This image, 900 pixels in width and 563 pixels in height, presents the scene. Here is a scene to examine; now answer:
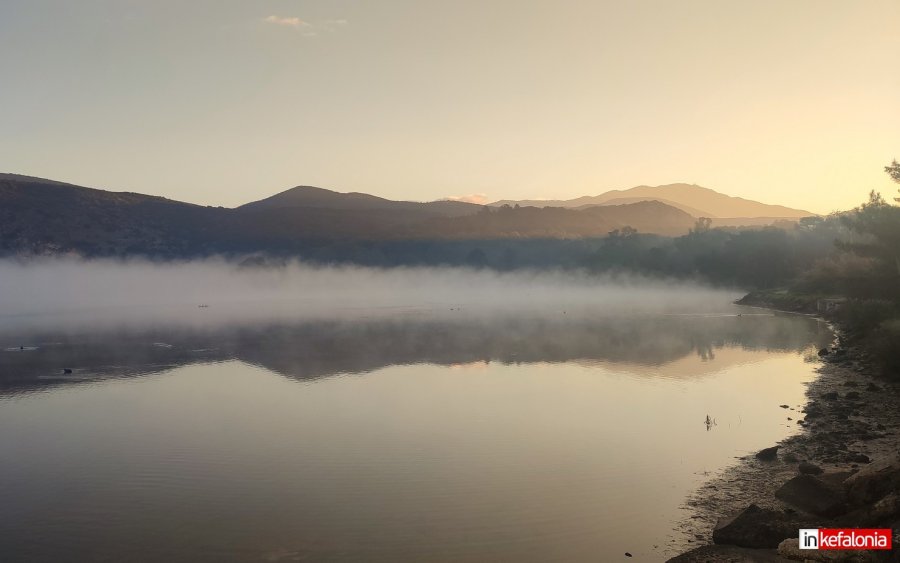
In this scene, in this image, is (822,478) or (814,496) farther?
(822,478)

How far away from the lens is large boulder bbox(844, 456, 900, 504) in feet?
42.4

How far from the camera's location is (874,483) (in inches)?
521

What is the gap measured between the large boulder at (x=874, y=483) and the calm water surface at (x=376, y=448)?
12.5ft

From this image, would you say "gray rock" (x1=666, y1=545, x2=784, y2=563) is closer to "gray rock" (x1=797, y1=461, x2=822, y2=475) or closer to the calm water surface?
the calm water surface

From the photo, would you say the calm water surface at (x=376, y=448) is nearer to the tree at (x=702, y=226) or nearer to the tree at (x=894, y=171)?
the tree at (x=894, y=171)

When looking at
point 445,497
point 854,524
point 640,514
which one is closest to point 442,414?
point 445,497

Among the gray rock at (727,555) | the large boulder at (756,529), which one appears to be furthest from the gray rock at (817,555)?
the large boulder at (756,529)

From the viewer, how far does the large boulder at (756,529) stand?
41.1 ft

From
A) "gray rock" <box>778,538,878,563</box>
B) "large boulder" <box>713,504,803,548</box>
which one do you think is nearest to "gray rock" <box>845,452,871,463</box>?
"large boulder" <box>713,504,803,548</box>

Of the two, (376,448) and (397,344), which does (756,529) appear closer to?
(376,448)

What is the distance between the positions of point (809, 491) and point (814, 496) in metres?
0.25

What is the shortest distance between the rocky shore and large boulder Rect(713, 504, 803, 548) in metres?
0.02

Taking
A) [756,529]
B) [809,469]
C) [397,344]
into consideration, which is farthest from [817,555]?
[397,344]

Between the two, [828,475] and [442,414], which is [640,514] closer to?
[828,475]
